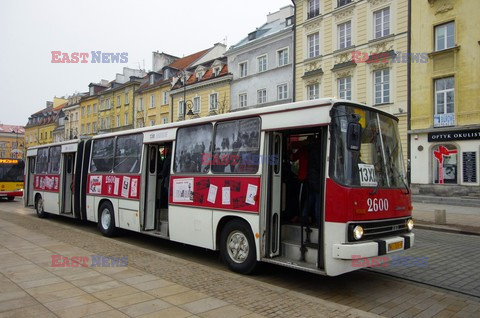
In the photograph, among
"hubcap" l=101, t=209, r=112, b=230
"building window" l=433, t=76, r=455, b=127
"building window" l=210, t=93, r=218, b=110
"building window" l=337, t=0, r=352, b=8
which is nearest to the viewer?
"hubcap" l=101, t=209, r=112, b=230

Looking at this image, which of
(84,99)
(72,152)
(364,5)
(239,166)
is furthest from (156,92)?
(239,166)

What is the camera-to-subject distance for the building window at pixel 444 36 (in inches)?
842

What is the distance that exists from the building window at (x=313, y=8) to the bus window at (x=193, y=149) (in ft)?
77.1

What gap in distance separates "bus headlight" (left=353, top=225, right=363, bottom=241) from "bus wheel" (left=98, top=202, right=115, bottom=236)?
7.24 metres

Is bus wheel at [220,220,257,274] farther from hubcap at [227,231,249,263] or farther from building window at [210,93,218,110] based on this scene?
building window at [210,93,218,110]

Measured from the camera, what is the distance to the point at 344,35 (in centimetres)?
2670

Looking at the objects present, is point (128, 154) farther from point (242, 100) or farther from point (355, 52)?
point (242, 100)

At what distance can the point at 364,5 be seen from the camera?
82.9ft

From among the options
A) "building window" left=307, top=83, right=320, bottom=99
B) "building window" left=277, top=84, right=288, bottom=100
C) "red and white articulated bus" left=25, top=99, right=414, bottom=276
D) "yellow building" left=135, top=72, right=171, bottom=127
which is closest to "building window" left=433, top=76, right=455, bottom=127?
"building window" left=307, top=83, right=320, bottom=99

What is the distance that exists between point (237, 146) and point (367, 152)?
2.34m

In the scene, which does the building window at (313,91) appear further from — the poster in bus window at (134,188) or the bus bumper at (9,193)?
the bus bumper at (9,193)

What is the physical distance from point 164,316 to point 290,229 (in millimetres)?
2738

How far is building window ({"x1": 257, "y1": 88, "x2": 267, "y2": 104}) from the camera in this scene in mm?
32812

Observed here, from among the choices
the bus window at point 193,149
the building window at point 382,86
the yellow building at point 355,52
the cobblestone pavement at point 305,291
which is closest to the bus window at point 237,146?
the bus window at point 193,149
